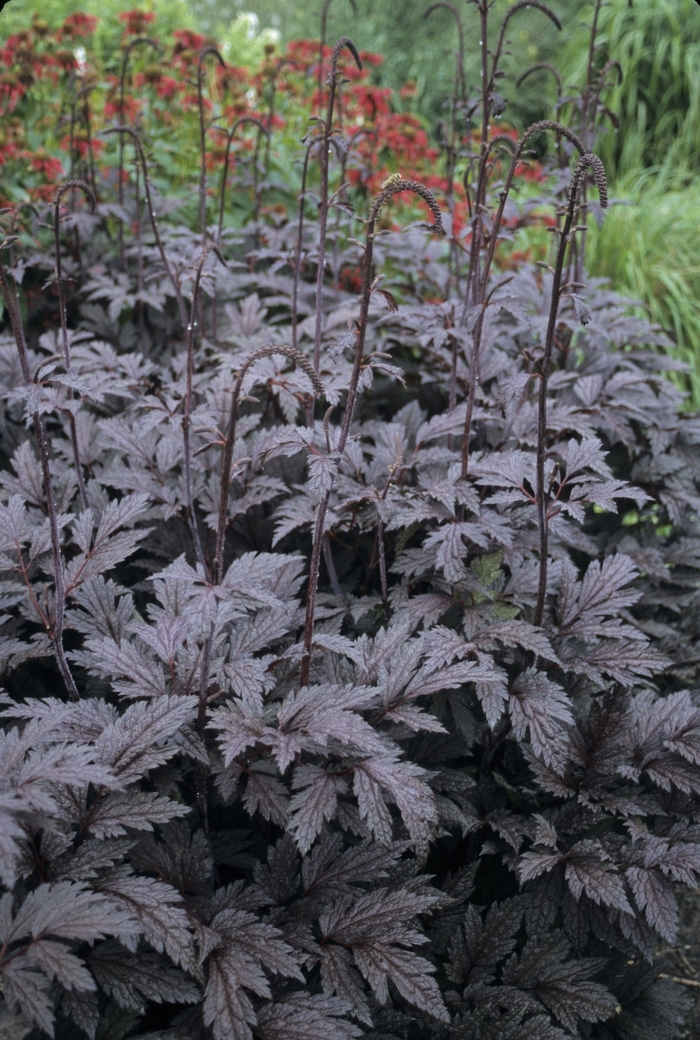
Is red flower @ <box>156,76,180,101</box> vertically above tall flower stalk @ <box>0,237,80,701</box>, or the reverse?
red flower @ <box>156,76,180,101</box>

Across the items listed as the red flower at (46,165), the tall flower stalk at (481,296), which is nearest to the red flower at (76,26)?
the red flower at (46,165)

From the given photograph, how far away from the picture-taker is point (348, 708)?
61.2 inches

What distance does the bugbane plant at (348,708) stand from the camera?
4.66ft

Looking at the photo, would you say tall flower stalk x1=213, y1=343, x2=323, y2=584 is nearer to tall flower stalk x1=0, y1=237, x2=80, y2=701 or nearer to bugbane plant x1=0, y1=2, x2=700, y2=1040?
bugbane plant x1=0, y1=2, x2=700, y2=1040

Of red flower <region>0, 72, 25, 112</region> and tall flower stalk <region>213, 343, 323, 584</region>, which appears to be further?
red flower <region>0, 72, 25, 112</region>

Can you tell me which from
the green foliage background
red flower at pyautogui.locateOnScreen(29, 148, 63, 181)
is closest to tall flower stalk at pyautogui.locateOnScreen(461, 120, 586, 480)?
the green foliage background

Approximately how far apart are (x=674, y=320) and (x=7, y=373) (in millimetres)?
3715

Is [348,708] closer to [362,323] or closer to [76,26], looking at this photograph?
[362,323]

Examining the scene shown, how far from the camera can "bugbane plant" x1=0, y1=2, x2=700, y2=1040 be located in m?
1.42

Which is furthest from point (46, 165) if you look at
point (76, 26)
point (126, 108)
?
point (76, 26)

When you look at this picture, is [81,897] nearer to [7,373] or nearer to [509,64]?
[7,373]

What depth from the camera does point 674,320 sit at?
4.70 m

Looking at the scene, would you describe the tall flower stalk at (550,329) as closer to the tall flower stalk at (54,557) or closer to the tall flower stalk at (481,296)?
the tall flower stalk at (481,296)

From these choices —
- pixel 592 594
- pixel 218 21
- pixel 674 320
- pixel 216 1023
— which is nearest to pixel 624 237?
pixel 674 320
